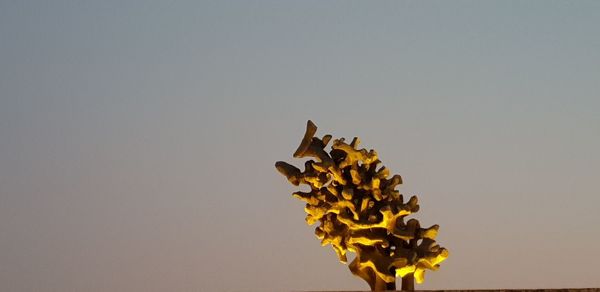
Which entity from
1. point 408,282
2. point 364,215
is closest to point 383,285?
point 408,282

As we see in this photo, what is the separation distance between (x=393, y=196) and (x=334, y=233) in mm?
572

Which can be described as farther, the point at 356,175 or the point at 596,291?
the point at 356,175

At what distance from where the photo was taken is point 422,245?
25.9 ft

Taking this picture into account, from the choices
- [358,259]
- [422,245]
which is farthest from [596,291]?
[358,259]

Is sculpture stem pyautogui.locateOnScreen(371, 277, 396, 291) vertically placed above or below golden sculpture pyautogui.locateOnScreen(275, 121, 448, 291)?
below

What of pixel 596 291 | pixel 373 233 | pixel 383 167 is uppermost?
pixel 383 167

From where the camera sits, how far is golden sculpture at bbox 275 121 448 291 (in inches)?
309

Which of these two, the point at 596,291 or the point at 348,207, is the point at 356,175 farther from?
the point at 596,291

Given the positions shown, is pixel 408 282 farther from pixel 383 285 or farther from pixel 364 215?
pixel 364 215

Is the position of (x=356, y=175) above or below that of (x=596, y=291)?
above

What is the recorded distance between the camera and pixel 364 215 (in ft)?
→ 26.0

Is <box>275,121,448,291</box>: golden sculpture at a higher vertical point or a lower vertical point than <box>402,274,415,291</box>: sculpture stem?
higher

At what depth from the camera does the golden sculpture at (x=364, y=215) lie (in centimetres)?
785

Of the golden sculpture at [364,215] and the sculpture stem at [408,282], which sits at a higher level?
the golden sculpture at [364,215]
